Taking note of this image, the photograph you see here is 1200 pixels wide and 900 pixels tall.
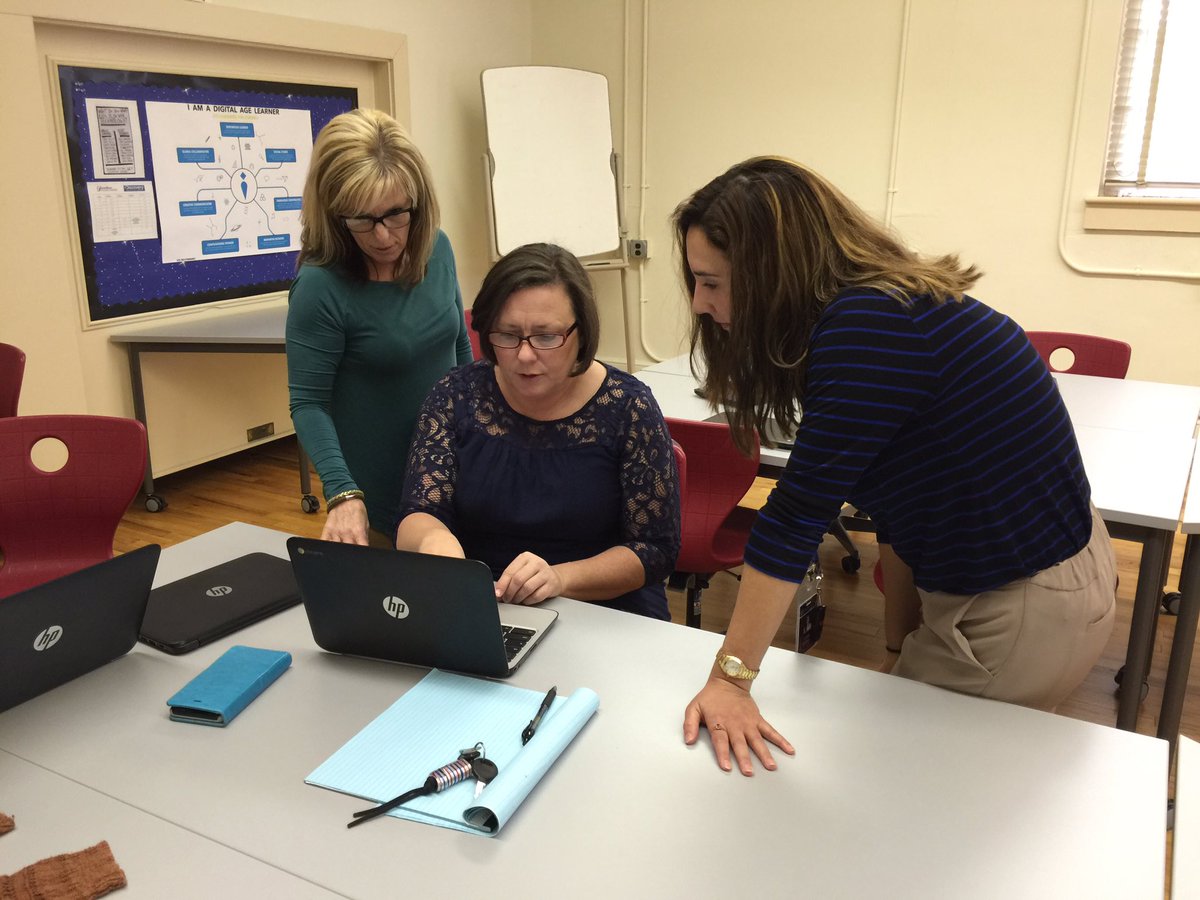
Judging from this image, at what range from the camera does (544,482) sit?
5.51 ft

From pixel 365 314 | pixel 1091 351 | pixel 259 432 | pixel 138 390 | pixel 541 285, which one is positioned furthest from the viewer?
pixel 259 432

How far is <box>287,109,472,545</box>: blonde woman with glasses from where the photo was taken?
181 centimetres

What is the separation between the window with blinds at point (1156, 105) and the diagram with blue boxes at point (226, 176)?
11.9ft

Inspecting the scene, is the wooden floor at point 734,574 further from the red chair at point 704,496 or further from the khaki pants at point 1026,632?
the khaki pants at point 1026,632

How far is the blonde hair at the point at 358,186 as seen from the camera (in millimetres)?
1806

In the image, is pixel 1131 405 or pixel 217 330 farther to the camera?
pixel 217 330

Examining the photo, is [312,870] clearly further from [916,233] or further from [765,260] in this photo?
[916,233]

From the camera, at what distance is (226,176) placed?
411 centimetres

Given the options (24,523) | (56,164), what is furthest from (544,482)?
(56,164)

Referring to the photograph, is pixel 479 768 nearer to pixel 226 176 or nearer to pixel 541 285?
pixel 541 285

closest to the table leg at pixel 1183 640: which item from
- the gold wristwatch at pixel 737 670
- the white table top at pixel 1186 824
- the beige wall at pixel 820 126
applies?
the white table top at pixel 1186 824

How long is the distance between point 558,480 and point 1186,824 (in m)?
1.02

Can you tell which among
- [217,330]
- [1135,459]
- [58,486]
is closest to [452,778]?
[58,486]

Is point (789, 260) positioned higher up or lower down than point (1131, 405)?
higher up
